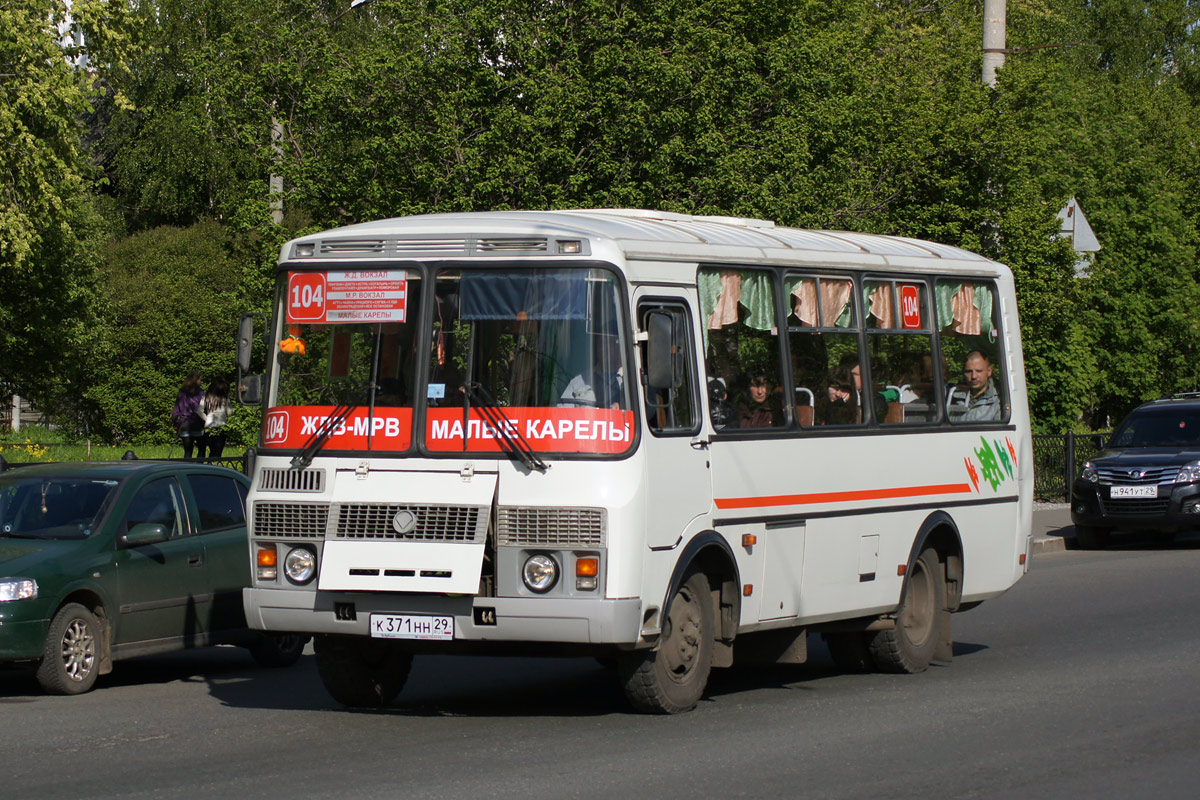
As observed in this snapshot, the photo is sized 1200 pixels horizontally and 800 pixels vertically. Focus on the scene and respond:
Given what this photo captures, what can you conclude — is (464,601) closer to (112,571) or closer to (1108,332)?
(112,571)

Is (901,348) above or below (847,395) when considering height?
above

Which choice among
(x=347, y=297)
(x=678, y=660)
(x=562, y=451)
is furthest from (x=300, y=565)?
(x=678, y=660)

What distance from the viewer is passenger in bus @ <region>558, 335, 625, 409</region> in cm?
945

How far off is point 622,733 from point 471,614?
1019 millimetres

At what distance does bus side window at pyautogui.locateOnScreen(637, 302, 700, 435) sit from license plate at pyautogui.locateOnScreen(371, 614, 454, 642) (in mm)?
1543

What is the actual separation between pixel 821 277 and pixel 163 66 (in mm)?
42398

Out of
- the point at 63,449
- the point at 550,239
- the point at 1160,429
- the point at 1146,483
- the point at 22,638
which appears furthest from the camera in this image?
the point at 63,449

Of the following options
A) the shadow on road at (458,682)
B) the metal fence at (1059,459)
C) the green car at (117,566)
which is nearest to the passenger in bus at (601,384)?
the shadow on road at (458,682)

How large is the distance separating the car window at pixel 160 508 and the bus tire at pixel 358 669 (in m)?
2.28

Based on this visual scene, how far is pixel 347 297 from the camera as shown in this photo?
10148 millimetres

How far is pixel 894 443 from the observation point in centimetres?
1207

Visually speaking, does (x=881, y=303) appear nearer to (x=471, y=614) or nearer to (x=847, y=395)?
(x=847, y=395)

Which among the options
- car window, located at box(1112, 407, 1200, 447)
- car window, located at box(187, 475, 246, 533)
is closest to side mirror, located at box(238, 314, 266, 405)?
car window, located at box(187, 475, 246, 533)

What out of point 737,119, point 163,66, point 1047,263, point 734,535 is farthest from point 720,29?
point 163,66
